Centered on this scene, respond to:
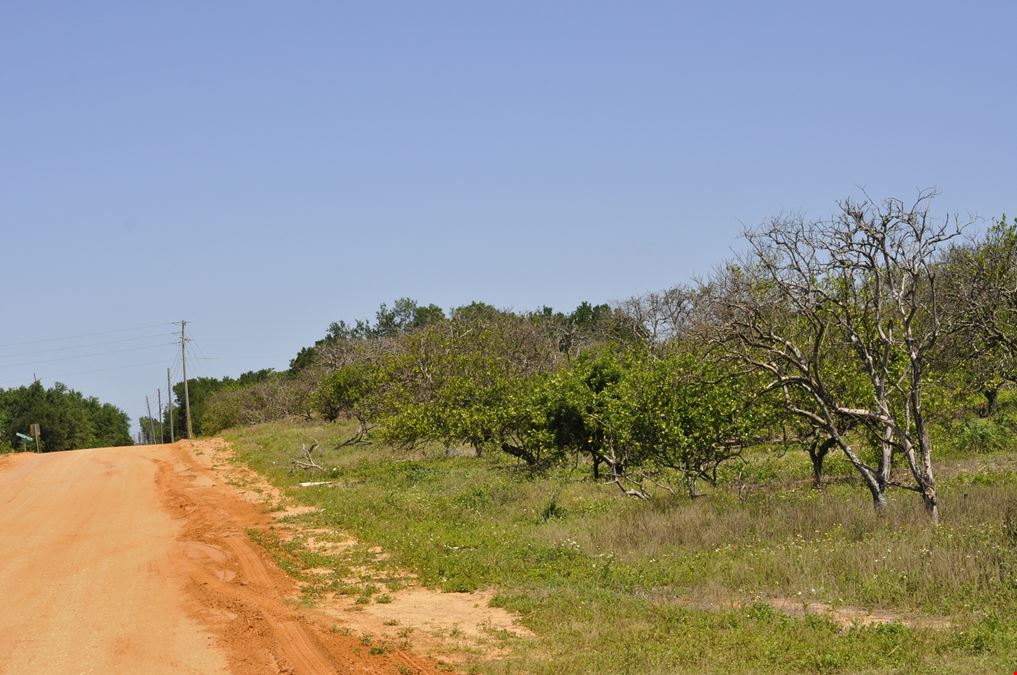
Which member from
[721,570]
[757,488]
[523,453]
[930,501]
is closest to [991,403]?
[757,488]

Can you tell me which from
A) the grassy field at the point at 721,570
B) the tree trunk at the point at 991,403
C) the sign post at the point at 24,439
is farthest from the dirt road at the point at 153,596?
the sign post at the point at 24,439

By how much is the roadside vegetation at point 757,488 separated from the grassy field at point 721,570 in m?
0.04

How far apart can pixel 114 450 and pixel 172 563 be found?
30.1 m

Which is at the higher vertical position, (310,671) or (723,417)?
(723,417)

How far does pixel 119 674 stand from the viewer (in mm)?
8594

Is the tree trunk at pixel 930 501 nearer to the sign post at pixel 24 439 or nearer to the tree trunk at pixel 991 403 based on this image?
the tree trunk at pixel 991 403

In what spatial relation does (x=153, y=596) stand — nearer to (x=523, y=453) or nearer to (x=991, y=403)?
(x=523, y=453)

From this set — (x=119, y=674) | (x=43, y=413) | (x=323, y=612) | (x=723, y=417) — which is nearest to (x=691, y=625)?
(x=323, y=612)

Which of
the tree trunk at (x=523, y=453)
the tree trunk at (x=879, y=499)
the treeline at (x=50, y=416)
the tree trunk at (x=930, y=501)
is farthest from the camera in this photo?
the treeline at (x=50, y=416)

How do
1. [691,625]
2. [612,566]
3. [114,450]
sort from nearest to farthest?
[691,625] < [612,566] < [114,450]

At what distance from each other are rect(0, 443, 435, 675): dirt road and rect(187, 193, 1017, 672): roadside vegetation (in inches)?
82.3

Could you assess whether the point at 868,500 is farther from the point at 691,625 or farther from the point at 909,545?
the point at 691,625

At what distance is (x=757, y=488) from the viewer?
19734 millimetres

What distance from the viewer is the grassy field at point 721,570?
8.16m
